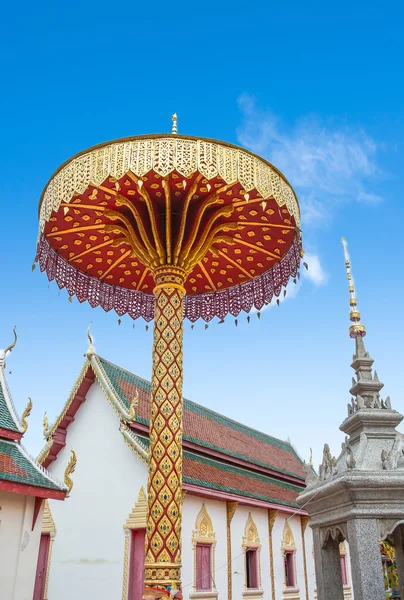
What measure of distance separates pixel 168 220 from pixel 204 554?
8378mm

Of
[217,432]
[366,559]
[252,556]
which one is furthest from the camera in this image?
[217,432]

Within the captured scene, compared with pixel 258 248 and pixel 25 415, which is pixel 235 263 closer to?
pixel 258 248

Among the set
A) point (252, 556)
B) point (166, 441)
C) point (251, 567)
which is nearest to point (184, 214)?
point (166, 441)

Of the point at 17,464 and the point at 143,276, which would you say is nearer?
the point at 17,464

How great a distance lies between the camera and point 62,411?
14.2 metres

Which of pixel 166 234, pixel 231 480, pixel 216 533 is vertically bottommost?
pixel 216 533

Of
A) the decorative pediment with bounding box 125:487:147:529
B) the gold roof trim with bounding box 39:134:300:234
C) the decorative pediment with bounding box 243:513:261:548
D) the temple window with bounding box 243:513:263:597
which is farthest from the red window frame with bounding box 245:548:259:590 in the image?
the gold roof trim with bounding box 39:134:300:234

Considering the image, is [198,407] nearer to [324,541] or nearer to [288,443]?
[288,443]

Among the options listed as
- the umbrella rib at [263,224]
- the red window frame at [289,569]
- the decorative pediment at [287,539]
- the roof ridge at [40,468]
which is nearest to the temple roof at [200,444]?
the decorative pediment at [287,539]

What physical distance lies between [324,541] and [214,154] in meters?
4.66

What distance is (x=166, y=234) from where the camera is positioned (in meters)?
7.91

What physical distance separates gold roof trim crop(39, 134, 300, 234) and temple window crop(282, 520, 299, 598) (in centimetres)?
1223

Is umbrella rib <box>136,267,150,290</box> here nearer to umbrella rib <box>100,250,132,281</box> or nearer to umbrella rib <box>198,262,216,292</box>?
→ umbrella rib <box>100,250,132,281</box>

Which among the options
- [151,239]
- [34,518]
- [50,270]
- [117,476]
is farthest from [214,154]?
[117,476]
